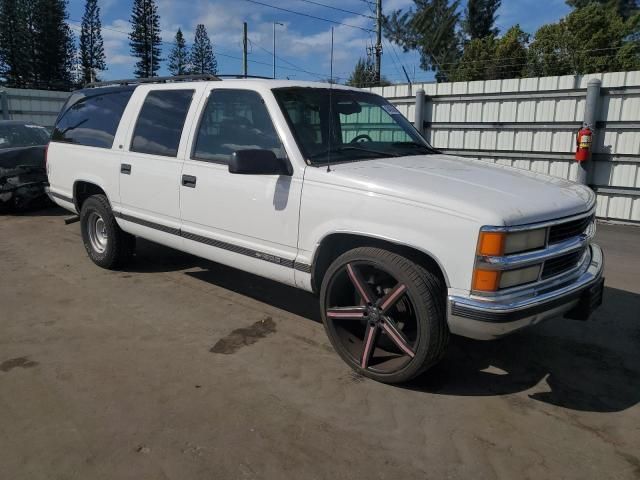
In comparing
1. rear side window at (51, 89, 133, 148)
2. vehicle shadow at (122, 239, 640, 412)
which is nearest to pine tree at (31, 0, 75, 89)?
rear side window at (51, 89, 133, 148)

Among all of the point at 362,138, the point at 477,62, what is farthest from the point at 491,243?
the point at 477,62

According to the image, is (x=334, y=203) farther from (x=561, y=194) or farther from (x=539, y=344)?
(x=539, y=344)

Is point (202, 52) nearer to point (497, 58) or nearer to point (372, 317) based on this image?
point (497, 58)

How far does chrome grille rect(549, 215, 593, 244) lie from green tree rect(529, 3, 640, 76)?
38.4 metres

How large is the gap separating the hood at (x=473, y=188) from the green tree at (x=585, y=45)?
126ft

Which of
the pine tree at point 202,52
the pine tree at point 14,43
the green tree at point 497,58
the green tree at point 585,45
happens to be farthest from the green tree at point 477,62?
the pine tree at point 14,43

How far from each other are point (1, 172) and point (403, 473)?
28.2 ft

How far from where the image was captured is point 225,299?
198 inches

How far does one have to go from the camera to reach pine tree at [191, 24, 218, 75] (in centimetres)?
6531

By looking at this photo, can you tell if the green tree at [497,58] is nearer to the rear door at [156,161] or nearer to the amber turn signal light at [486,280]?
the rear door at [156,161]

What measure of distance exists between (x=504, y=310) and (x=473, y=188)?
30.2 inches

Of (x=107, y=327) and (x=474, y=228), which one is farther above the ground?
(x=474, y=228)

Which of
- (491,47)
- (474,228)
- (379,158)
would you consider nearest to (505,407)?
(474,228)

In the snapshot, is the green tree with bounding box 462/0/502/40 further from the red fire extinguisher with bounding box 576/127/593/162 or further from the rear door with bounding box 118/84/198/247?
the rear door with bounding box 118/84/198/247
